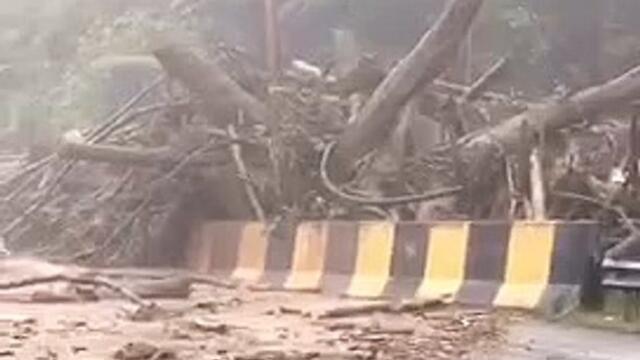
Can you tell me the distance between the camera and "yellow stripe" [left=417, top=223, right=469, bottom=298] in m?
8.27

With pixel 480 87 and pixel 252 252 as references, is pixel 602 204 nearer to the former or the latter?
pixel 480 87

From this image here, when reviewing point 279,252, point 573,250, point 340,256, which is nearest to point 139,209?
point 279,252

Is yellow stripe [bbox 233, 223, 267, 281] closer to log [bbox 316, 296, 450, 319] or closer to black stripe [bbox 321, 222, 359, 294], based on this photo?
black stripe [bbox 321, 222, 359, 294]

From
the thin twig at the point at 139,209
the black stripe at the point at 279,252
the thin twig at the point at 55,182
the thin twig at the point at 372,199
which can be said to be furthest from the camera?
the thin twig at the point at 55,182

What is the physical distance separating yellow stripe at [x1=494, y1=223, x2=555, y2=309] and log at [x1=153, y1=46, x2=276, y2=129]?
10.8ft

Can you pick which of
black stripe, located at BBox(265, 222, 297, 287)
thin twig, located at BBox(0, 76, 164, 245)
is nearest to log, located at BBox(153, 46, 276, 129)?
black stripe, located at BBox(265, 222, 297, 287)

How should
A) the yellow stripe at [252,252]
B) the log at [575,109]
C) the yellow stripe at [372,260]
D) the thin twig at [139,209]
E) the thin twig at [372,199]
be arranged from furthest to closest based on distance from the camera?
the thin twig at [139,209] < the yellow stripe at [252,252] < the log at [575,109] < the thin twig at [372,199] < the yellow stripe at [372,260]

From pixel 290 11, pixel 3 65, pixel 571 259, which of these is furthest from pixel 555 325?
pixel 3 65

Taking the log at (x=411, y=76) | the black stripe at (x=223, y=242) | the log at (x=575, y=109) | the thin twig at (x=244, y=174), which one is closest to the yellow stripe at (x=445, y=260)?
the log at (x=575, y=109)

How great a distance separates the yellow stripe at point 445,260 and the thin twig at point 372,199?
3.56 feet

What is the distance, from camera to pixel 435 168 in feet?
34.0

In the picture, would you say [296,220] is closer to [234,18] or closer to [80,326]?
[80,326]

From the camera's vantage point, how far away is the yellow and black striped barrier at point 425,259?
7.53 meters

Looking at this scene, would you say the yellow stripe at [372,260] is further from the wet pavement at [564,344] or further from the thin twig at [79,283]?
the wet pavement at [564,344]
